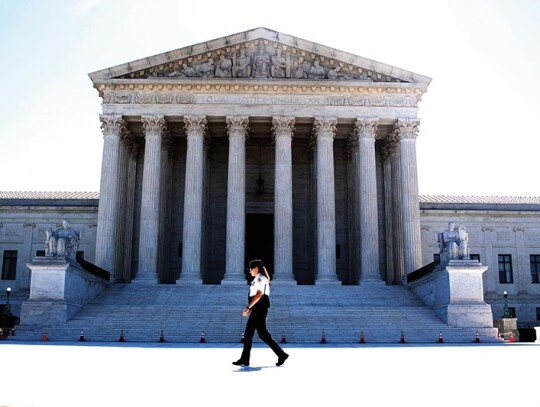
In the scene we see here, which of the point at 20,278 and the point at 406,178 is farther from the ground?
the point at 406,178

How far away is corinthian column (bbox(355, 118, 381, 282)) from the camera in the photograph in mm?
42844

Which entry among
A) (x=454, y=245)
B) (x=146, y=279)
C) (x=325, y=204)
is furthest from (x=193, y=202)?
(x=454, y=245)

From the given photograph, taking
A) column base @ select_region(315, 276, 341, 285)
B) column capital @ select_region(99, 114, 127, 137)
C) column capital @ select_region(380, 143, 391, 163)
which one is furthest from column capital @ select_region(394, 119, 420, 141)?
column capital @ select_region(99, 114, 127, 137)

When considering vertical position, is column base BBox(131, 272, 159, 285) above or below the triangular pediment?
below

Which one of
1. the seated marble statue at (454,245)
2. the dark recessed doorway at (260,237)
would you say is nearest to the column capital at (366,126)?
the dark recessed doorway at (260,237)

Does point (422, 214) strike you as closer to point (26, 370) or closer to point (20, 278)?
point (20, 278)

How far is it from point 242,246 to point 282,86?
11816 mm

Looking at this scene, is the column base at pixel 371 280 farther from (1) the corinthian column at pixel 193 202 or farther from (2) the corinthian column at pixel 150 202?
(2) the corinthian column at pixel 150 202

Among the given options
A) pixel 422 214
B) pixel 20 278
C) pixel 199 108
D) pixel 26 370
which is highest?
pixel 199 108

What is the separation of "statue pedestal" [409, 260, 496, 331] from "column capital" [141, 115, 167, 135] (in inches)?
859

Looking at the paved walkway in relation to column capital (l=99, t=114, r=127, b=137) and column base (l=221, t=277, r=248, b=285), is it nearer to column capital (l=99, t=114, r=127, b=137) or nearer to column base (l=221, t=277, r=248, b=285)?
column base (l=221, t=277, r=248, b=285)

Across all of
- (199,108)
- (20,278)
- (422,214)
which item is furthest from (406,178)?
(20,278)

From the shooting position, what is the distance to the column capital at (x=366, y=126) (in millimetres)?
44344

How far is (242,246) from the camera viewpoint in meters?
42.6
